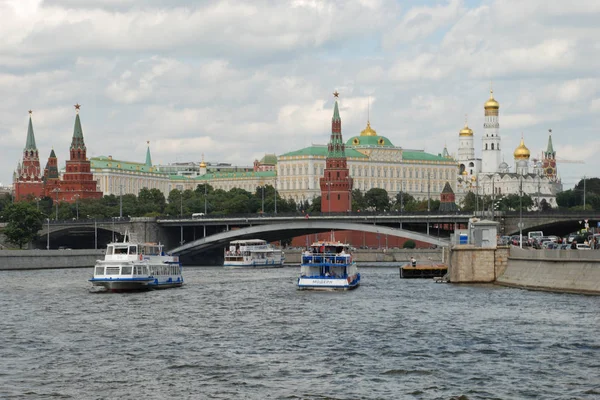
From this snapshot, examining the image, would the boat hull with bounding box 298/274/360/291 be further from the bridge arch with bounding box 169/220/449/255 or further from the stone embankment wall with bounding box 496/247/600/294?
the bridge arch with bounding box 169/220/449/255

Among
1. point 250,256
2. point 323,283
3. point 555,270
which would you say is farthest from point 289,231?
point 555,270

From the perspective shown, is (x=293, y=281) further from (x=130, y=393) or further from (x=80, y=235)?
(x=80, y=235)

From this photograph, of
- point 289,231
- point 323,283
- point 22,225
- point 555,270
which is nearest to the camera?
point 555,270

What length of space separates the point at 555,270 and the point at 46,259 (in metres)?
59.9

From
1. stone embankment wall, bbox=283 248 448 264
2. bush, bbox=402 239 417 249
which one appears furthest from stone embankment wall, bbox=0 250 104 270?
bush, bbox=402 239 417 249

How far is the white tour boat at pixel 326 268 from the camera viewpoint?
239 feet

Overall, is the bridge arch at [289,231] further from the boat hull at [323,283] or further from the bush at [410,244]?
the boat hull at [323,283]

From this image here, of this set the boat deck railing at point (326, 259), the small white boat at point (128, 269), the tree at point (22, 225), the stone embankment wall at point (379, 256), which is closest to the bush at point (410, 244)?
the stone embankment wall at point (379, 256)

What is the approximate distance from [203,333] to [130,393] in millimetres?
14129

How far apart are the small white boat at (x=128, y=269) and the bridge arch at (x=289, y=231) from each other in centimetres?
3984

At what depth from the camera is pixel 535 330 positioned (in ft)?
156

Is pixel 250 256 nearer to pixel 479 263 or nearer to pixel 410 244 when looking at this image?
pixel 410 244

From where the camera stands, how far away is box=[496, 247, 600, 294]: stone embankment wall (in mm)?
58406

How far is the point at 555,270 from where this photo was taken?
62.8 meters
